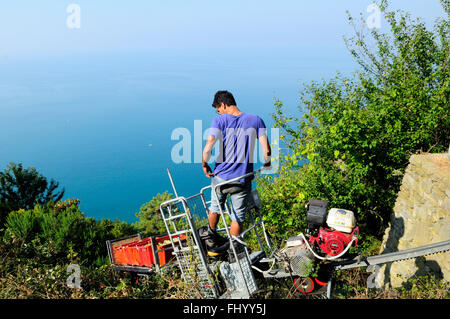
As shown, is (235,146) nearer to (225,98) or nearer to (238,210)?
(225,98)

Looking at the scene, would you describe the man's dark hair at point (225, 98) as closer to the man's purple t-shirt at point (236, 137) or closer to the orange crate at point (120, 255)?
the man's purple t-shirt at point (236, 137)

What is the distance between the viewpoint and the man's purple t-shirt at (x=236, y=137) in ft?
14.8

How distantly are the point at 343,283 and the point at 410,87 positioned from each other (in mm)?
5663

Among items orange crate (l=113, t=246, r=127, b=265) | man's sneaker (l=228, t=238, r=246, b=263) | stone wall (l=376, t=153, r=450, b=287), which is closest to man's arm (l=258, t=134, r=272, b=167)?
man's sneaker (l=228, t=238, r=246, b=263)

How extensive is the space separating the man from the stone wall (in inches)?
97.8

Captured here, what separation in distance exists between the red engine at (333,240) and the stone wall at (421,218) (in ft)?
4.16

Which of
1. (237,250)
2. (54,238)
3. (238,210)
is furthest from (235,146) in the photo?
(54,238)

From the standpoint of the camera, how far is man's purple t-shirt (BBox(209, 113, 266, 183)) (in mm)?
4496

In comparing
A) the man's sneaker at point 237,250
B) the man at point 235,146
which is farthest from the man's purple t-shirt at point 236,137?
the man's sneaker at point 237,250

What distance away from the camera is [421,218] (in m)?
5.83

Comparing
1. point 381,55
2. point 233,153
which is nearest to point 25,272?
point 233,153
